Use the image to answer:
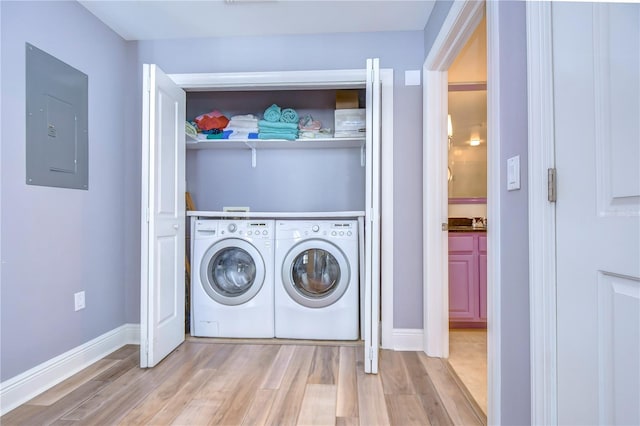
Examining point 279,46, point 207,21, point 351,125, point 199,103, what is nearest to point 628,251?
point 351,125

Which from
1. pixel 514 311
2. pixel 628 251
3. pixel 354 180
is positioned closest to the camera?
pixel 628 251

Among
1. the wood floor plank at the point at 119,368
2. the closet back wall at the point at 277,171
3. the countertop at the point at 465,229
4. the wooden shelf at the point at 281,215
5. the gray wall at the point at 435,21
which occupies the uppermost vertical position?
the gray wall at the point at 435,21

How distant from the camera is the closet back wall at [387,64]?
Answer: 2379 mm

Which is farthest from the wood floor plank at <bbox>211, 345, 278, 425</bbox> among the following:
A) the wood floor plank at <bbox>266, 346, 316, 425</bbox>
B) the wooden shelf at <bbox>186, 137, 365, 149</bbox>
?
the wooden shelf at <bbox>186, 137, 365, 149</bbox>

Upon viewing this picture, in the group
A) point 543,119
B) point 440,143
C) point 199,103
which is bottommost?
point 543,119

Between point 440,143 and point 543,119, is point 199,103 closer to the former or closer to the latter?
point 440,143

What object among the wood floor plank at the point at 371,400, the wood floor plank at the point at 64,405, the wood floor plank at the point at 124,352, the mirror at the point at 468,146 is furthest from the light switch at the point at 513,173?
the wood floor plank at the point at 124,352

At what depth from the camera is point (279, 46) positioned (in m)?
2.51

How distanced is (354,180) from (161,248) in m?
1.69

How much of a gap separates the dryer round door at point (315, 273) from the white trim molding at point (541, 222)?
4.99 ft

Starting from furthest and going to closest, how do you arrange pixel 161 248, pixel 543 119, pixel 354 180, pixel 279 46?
1. pixel 354 180
2. pixel 279 46
3. pixel 161 248
4. pixel 543 119

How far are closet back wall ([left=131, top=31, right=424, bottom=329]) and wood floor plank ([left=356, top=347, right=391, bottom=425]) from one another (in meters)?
0.57

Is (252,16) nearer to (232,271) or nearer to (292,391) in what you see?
(232,271)

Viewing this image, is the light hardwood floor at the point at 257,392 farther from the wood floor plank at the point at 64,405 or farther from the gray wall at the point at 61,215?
the gray wall at the point at 61,215
